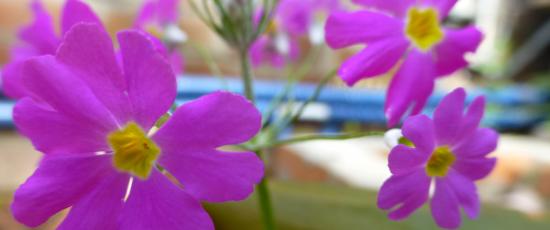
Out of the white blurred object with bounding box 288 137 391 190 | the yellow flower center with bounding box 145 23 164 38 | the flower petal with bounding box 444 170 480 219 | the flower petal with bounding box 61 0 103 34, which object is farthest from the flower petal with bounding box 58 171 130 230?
the white blurred object with bounding box 288 137 391 190

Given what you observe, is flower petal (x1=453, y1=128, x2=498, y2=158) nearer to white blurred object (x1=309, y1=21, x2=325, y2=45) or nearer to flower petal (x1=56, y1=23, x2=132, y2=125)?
flower petal (x1=56, y1=23, x2=132, y2=125)

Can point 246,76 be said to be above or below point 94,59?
below

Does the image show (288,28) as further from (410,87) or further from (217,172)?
(217,172)

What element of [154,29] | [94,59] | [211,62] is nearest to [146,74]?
[94,59]

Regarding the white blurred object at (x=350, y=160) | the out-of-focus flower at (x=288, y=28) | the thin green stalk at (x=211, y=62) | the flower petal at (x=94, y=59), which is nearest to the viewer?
the flower petal at (x=94, y=59)

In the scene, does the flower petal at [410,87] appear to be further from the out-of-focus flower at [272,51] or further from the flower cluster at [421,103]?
the out-of-focus flower at [272,51]

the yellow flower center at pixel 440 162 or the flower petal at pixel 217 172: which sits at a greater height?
the flower petal at pixel 217 172

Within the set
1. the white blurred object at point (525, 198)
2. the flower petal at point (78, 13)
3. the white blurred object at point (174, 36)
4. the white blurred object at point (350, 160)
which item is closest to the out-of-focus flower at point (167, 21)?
the white blurred object at point (174, 36)
